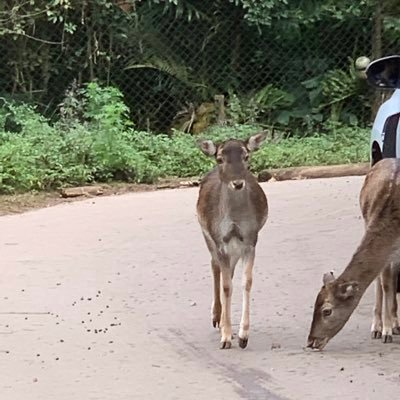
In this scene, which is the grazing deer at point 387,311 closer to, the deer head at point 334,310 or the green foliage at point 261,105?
the deer head at point 334,310

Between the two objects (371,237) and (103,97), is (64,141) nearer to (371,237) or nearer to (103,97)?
(103,97)

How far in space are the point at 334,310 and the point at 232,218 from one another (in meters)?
0.86

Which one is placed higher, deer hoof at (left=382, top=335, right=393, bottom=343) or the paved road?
deer hoof at (left=382, top=335, right=393, bottom=343)

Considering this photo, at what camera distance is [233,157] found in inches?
266

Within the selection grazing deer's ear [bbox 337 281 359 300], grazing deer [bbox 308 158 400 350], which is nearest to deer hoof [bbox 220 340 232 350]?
grazing deer [bbox 308 158 400 350]

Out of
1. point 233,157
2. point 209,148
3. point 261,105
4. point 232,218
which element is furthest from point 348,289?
point 261,105

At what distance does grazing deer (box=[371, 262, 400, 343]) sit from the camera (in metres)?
6.82

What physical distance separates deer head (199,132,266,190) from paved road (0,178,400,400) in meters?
0.99

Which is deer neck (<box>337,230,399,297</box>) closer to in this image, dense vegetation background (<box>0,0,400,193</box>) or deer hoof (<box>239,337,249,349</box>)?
deer hoof (<box>239,337,249,349</box>)

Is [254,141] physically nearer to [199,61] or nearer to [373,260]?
[373,260]

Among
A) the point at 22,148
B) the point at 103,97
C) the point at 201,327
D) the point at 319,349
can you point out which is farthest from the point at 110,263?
the point at 103,97

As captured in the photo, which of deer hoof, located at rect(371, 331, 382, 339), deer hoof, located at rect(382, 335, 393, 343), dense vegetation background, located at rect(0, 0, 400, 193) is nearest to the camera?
deer hoof, located at rect(382, 335, 393, 343)

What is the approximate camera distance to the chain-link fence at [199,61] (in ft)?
54.4

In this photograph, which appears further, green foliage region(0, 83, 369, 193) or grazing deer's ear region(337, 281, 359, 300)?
green foliage region(0, 83, 369, 193)
